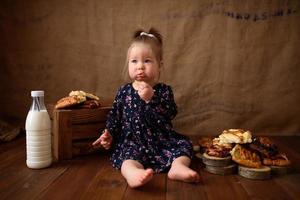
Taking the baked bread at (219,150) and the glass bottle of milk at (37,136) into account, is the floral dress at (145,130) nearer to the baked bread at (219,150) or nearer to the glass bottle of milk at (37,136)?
the baked bread at (219,150)

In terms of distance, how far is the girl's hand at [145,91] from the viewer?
1151 millimetres

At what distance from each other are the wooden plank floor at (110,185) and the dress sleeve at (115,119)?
130 millimetres

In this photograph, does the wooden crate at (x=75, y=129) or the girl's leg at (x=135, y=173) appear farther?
the wooden crate at (x=75, y=129)

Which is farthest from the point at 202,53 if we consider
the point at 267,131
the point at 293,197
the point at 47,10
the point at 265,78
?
the point at 293,197

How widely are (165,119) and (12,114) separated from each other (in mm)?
981

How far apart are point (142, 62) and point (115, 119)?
239 millimetres

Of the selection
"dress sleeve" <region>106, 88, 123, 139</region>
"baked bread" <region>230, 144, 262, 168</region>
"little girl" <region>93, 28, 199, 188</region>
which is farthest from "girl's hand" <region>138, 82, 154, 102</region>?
"baked bread" <region>230, 144, 262, 168</region>

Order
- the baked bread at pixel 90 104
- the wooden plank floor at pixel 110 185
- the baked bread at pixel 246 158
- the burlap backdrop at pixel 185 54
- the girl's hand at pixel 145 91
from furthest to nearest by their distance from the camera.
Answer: the burlap backdrop at pixel 185 54
the baked bread at pixel 90 104
the girl's hand at pixel 145 91
the baked bread at pixel 246 158
the wooden plank floor at pixel 110 185

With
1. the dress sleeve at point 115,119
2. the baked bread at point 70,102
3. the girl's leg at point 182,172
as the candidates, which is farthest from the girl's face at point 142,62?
the girl's leg at point 182,172

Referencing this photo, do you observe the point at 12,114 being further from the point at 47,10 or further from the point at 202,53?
the point at 202,53

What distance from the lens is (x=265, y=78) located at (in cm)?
167

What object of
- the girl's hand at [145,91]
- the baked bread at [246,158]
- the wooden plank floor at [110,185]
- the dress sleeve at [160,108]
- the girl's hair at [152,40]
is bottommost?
the wooden plank floor at [110,185]

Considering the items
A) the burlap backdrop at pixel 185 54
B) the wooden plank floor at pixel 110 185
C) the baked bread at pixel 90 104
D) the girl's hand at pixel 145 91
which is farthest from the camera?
the burlap backdrop at pixel 185 54

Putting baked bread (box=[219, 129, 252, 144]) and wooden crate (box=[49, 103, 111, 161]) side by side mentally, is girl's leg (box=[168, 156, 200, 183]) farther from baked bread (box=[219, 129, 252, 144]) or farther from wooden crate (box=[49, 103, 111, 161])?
wooden crate (box=[49, 103, 111, 161])
